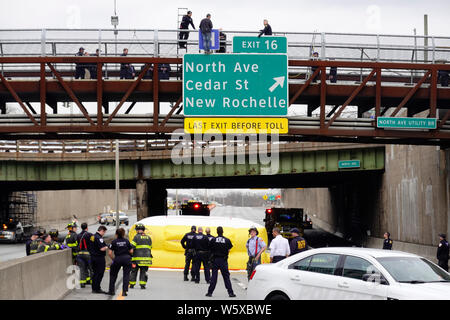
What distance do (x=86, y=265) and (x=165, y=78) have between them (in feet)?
34.9

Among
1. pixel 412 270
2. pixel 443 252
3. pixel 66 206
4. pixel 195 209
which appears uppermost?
pixel 412 270

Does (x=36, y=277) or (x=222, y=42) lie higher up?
(x=222, y=42)

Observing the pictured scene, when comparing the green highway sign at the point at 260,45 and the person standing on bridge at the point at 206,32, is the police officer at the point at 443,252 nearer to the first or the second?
the green highway sign at the point at 260,45

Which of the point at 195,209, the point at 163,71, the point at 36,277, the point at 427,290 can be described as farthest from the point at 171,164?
the point at 427,290

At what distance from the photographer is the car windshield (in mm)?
10070

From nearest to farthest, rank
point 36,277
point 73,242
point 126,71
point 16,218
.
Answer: point 36,277
point 73,242
point 126,71
point 16,218

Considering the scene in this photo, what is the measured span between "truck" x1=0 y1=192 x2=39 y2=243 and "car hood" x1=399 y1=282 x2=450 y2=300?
145 feet

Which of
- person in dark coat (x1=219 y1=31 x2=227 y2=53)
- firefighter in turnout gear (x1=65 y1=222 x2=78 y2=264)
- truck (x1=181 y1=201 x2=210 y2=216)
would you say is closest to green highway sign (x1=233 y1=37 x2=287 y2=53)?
person in dark coat (x1=219 y1=31 x2=227 y2=53)

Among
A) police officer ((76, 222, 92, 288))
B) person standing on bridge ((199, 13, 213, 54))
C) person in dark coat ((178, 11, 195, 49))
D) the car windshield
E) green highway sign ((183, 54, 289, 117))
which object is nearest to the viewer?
the car windshield

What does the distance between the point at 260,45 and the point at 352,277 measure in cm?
1484

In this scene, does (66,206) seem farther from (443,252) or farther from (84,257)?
(84,257)

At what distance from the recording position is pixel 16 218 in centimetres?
6662

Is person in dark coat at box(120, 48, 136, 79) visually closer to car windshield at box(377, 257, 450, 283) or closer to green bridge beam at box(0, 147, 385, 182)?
car windshield at box(377, 257, 450, 283)

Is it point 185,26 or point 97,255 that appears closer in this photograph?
point 97,255
